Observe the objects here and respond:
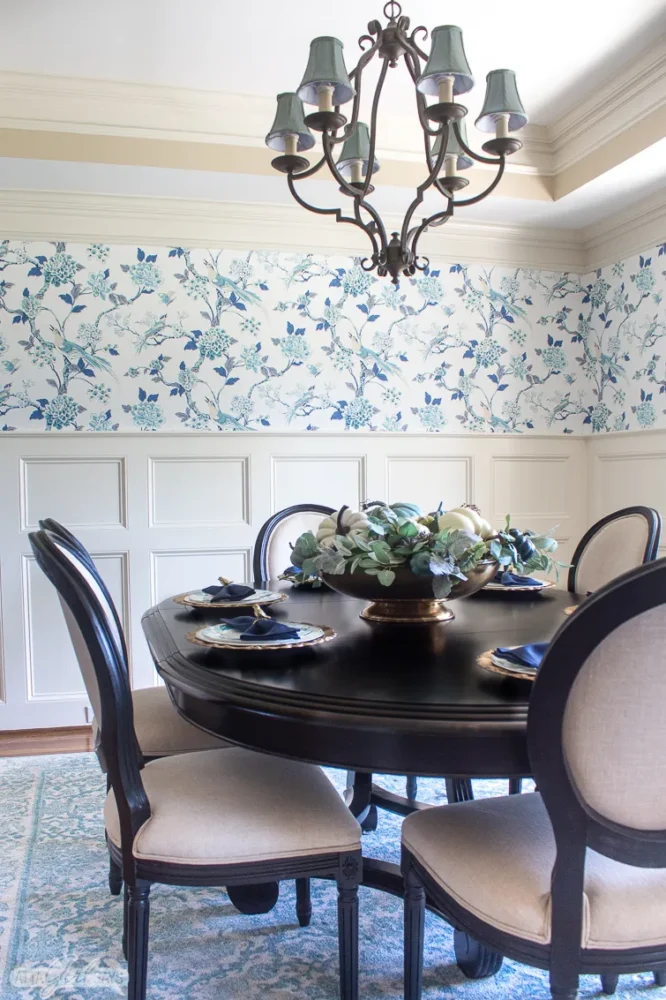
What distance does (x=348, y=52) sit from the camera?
2891 mm

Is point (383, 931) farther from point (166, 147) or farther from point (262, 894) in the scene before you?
point (166, 147)

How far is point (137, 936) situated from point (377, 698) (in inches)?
25.7

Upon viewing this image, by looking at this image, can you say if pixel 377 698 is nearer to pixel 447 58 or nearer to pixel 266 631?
pixel 266 631

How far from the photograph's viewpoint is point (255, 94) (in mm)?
3111

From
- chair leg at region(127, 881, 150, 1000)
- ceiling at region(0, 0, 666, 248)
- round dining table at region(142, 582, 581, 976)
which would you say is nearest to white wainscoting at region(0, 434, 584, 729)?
ceiling at region(0, 0, 666, 248)

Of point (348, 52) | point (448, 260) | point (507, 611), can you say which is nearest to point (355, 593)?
point (507, 611)

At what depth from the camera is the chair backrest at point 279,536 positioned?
2.78 meters

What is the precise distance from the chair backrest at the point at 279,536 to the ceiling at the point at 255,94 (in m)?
1.45

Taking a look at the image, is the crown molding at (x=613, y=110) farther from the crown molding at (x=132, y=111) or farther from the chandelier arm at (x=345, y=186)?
the chandelier arm at (x=345, y=186)

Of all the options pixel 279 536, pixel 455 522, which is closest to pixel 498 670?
pixel 455 522

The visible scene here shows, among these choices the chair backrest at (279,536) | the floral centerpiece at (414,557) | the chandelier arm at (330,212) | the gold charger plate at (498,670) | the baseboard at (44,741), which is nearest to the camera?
the gold charger plate at (498,670)

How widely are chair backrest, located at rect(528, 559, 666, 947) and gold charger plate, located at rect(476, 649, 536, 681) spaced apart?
0.17 m

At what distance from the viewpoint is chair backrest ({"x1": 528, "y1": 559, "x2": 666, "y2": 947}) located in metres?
0.98

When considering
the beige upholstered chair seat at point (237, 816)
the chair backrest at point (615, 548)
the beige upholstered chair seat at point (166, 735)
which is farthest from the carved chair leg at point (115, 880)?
the chair backrest at point (615, 548)
